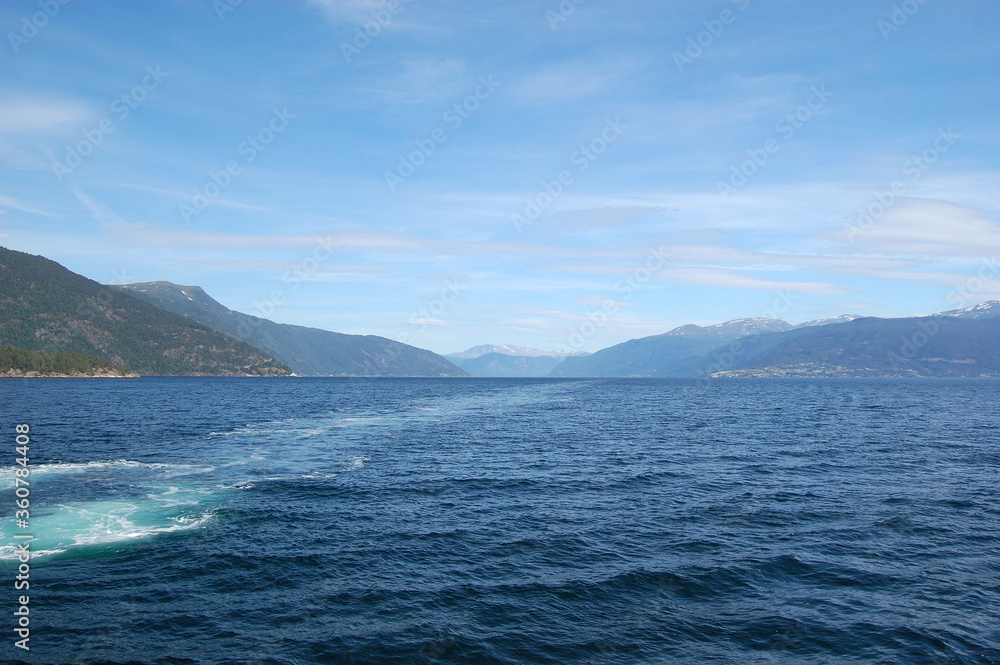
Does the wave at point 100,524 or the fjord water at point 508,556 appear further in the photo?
the wave at point 100,524

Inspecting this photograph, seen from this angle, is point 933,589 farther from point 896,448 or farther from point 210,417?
→ point 210,417

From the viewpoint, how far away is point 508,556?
30.6 metres

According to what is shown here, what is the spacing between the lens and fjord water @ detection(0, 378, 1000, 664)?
21969 millimetres

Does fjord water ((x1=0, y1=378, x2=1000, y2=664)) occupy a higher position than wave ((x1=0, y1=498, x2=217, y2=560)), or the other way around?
wave ((x1=0, y1=498, x2=217, y2=560))

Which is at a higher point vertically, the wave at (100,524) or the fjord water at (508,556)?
the wave at (100,524)

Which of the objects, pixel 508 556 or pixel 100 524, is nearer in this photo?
pixel 508 556

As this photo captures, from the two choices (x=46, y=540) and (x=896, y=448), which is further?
(x=896, y=448)

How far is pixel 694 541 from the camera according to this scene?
3306 cm

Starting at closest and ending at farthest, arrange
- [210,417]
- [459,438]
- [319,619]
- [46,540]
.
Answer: [319,619] → [46,540] → [459,438] → [210,417]

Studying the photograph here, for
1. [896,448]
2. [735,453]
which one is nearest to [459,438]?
[735,453]

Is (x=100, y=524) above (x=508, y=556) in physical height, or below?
above

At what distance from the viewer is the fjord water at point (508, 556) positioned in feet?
72.1

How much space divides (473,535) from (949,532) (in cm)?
2913

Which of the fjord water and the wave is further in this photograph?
the wave
